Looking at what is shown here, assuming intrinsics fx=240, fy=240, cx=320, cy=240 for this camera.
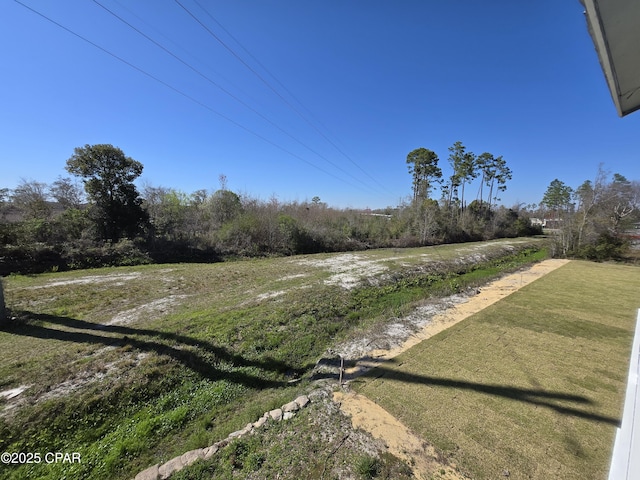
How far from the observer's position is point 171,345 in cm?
482

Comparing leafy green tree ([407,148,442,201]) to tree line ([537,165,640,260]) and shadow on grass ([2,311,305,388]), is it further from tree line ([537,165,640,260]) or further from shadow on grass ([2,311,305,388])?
shadow on grass ([2,311,305,388])

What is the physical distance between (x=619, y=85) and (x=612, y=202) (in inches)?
999

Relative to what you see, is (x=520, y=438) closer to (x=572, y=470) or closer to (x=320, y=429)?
(x=572, y=470)

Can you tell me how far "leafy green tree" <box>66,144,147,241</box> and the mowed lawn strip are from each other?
15.7 m

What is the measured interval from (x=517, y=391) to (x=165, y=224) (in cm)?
1821

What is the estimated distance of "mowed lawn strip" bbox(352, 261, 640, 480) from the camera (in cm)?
251

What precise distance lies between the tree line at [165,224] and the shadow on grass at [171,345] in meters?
7.75

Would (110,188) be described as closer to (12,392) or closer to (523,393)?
(12,392)

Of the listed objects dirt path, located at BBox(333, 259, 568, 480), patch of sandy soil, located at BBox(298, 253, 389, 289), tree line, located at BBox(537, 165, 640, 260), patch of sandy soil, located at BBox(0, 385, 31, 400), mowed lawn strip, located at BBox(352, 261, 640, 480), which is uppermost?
tree line, located at BBox(537, 165, 640, 260)

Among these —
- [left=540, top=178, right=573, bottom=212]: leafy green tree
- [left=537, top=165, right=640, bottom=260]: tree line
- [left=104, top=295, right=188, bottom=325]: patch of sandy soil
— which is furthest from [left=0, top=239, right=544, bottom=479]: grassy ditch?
[left=540, top=178, right=573, bottom=212]: leafy green tree

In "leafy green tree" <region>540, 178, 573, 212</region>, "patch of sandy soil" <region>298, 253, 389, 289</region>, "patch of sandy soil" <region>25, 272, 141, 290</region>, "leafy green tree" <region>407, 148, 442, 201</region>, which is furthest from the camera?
"leafy green tree" <region>540, 178, 573, 212</region>

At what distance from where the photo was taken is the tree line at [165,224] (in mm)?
11406

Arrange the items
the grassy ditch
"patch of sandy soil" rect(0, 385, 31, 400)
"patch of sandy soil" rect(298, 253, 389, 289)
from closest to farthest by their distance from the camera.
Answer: the grassy ditch, "patch of sandy soil" rect(0, 385, 31, 400), "patch of sandy soil" rect(298, 253, 389, 289)

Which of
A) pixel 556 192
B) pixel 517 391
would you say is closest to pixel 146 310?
pixel 517 391
